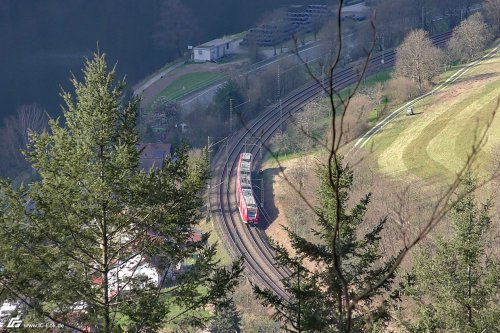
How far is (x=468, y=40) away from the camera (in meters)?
41.3

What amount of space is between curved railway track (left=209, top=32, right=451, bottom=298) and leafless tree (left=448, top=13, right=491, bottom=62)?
3378 mm

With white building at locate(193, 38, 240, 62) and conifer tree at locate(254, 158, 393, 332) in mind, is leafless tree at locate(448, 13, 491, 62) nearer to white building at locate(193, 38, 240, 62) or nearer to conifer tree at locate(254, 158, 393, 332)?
white building at locate(193, 38, 240, 62)

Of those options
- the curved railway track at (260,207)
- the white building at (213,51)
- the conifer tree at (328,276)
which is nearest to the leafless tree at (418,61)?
the curved railway track at (260,207)

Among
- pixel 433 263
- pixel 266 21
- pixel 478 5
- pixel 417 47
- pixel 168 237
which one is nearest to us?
pixel 168 237

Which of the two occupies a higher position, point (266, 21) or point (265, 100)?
point (266, 21)

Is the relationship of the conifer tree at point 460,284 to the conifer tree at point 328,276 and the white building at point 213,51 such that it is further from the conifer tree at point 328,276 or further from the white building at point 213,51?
the white building at point 213,51

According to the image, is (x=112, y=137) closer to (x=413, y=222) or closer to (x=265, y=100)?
(x=413, y=222)

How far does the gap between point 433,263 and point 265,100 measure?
31125mm

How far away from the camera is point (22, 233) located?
7.59 m

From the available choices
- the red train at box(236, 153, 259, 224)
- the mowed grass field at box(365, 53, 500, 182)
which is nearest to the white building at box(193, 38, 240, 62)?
the mowed grass field at box(365, 53, 500, 182)

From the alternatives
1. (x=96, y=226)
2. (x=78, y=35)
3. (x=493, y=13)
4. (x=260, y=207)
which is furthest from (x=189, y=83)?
(x=96, y=226)

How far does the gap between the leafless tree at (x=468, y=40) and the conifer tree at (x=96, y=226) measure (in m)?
36.7

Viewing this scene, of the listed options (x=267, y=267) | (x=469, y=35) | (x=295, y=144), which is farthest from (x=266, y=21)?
(x=267, y=267)

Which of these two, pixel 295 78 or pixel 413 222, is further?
pixel 295 78
